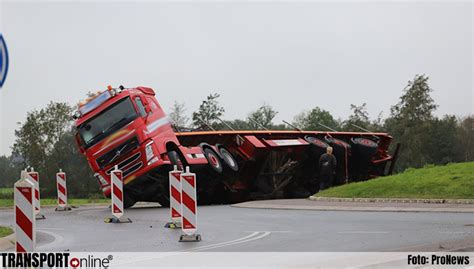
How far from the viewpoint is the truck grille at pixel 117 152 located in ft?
80.5

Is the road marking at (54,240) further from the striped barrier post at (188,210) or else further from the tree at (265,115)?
the tree at (265,115)

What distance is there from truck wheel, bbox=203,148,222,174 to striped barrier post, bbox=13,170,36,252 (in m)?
16.9

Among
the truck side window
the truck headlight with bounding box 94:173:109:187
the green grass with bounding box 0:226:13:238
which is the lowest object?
the green grass with bounding box 0:226:13:238

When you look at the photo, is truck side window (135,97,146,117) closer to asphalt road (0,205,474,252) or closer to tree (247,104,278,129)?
asphalt road (0,205,474,252)

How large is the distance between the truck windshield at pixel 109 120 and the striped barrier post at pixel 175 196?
906 cm

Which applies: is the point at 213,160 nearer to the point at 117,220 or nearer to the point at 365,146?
the point at 365,146

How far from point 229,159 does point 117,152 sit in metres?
3.97

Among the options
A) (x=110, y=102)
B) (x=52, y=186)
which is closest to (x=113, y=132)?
(x=110, y=102)

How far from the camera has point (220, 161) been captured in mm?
26328

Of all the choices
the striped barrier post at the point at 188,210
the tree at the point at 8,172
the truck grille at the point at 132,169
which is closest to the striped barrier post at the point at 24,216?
the striped barrier post at the point at 188,210

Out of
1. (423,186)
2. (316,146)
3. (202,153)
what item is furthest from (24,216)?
(316,146)

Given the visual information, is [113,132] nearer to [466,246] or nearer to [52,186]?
[466,246]

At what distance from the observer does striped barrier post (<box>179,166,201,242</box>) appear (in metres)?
13.0

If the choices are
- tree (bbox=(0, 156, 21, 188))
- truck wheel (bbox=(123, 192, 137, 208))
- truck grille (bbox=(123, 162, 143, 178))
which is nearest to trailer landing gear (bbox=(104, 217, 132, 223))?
truck grille (bbox=(123, 162, 143, 178))
